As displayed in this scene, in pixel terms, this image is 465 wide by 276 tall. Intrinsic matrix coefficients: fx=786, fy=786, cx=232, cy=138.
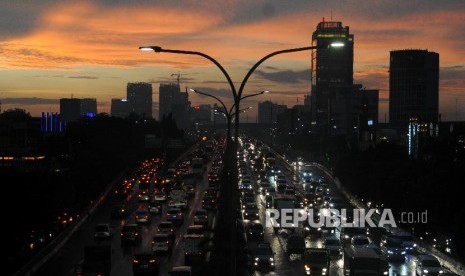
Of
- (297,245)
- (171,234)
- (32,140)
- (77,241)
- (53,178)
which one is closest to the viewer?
(297,245)

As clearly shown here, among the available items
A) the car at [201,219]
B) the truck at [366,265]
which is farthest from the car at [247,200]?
the truck at [366,265]

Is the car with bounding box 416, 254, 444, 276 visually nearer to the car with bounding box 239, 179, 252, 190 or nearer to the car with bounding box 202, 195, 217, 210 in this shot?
the car with bounding box 202, 195, 217, 210

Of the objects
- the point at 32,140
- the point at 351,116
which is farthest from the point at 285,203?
the point at 351,116

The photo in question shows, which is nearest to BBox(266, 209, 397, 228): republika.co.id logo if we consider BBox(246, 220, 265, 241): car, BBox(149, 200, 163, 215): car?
BBox(246, 220, 265, 241): car

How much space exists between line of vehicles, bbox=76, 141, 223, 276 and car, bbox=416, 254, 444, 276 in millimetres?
7723

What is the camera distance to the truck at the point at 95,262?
26.8 m

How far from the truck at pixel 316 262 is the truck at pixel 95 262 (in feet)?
23.5

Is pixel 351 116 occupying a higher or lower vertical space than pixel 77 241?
higher

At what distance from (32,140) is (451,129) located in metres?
61.4

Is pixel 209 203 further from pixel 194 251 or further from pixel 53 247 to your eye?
pixel 194 251

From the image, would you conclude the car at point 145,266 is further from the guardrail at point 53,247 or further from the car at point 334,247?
the car at point 334,247

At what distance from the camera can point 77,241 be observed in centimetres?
3950

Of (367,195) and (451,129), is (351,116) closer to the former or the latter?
(451,129)

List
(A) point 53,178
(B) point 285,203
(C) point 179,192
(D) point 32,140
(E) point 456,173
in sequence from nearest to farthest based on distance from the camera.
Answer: (E) point 456,173, (B) point 285,203, (A) point 53,178, (C) point 179,192, (D) point 32,140
